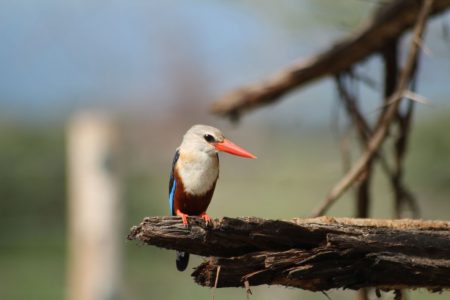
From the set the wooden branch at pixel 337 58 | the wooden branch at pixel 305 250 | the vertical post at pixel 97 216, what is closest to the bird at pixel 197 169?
the wooden branch at pixel 305 250

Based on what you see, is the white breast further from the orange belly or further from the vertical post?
the vertical post

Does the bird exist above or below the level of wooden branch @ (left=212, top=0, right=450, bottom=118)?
below

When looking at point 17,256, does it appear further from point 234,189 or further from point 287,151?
point 287,151

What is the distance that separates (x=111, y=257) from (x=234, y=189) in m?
6.44

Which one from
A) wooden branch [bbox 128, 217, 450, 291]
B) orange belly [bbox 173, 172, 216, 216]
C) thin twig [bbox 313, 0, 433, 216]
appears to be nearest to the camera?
wooden branch [bbox 128, 217, 450, 291]

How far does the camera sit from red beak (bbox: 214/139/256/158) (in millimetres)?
3689

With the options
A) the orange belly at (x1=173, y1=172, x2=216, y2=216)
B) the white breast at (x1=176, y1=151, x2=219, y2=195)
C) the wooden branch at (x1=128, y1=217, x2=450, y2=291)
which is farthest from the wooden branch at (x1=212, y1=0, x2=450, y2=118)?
the wooden branch at (x1=128, y1=217, x2=450, y2=291)

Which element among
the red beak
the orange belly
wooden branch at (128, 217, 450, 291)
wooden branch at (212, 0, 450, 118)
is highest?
wooden branch at (212, 0, 450, 118)

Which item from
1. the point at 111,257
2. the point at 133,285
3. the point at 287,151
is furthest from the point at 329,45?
the point at 287,151

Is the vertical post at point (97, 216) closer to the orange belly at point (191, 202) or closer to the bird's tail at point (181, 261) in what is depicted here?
the bird's tail at point (181, 261)

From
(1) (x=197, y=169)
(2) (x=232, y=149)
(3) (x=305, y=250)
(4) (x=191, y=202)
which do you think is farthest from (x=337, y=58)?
(3) (x=305, y=250)

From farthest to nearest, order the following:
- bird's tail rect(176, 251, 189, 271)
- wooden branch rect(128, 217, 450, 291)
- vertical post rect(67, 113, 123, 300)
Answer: vertical post rect(67, 113, 123, 300), bird's tail rect(176, 251, 189, 271), wooden branch rect(128, 217, 450, 291)

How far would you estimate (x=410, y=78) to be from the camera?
4.66 meters

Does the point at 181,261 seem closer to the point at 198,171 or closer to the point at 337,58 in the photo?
the point at 198,171
